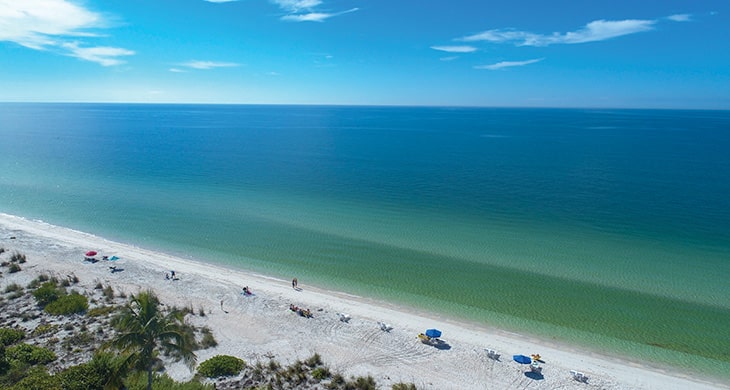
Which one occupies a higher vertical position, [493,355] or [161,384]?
[161,384]

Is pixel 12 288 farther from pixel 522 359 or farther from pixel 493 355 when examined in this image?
pixel 522 359

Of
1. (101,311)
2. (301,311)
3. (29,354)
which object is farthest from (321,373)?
(101,311)

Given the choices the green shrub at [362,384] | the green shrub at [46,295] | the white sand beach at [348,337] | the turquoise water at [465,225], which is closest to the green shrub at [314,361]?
the white sand beach at [348,337]

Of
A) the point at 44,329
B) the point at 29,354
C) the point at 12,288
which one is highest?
the point at 29,354

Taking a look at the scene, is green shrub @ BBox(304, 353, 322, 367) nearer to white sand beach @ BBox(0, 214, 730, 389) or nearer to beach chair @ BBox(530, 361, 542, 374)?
white sand beach @ BBox(0, 214, 730, 389)

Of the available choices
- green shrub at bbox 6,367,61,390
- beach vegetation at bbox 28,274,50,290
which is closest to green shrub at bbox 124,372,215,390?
green shrub at bbox 6,367,61,390
